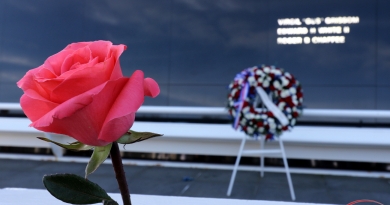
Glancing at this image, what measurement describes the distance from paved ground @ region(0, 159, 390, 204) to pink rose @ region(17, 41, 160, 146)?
3251 millimetres

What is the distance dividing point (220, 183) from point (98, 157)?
3725 millimetres

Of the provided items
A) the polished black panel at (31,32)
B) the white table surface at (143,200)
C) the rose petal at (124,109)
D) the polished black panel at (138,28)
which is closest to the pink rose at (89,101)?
the rose petal at (124,109)

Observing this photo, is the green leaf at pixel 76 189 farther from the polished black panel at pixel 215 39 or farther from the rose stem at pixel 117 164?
the polished black panel at pixel 215 39

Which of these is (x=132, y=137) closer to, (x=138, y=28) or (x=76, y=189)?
(x=76, y=189)

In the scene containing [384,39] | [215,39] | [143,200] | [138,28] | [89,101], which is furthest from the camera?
[138,28]

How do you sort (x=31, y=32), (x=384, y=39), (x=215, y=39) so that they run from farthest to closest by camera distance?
1. (x=31, y=32)
2. (x=215, y=39)
3. (x=384, y=39)

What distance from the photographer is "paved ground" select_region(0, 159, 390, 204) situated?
11.4ft

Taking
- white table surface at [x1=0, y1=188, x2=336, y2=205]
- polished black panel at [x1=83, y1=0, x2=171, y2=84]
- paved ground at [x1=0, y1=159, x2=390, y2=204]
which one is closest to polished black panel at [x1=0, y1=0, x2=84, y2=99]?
polished black panel at [x1=83, y1=0, x2=171, y2=84]

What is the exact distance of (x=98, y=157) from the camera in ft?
1.06

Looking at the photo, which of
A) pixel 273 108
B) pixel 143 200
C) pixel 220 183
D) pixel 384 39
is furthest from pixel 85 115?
pixel 384 39

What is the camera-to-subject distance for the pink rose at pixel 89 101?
0.27 metres

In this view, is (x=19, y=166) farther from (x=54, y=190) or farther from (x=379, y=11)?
(x=379, y=11)

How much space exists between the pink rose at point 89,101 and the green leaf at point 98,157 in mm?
12

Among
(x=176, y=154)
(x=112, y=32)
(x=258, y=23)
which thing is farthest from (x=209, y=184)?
(x=112, y=32)
